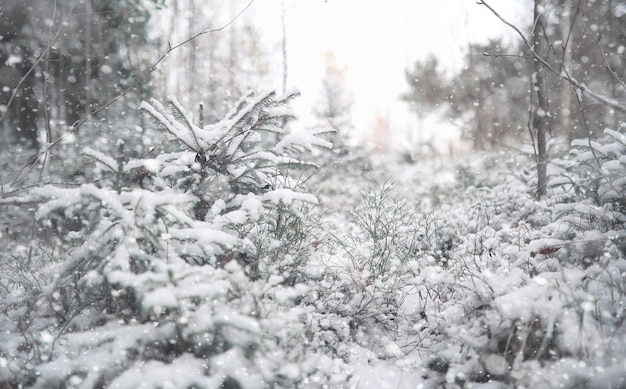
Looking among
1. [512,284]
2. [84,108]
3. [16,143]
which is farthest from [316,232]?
[16,143]

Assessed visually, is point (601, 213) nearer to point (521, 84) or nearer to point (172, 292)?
point (172, 292)

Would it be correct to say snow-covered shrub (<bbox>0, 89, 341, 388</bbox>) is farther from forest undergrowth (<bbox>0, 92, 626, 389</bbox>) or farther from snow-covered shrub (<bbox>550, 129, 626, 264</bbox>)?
snow-covered shrub (<bbox>550, 129, 626, 264</bbox>)

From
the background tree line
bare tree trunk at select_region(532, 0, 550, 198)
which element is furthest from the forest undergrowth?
the background tree line

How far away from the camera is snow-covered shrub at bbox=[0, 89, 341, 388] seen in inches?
64.6

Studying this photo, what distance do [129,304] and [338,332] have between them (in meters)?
1.27

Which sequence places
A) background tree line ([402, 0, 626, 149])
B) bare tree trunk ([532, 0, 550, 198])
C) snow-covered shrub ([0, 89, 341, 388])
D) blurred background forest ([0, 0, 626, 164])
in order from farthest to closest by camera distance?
background tree line ([402, 0, 626, 149]) < blurred background forest ([0, 0, 626, 164]) < bare tree trunk ([532, 0, 550, 198]) < snow-covered shrub ([0, 89, 341, 388])

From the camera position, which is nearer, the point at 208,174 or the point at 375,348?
the point at 375,348

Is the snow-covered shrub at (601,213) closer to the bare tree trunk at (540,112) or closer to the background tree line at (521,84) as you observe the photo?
the bare tree trunk at (540,112)

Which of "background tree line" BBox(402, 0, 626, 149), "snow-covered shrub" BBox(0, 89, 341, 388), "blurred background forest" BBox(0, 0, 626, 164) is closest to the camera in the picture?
"snow-covered shrub" BBox(0, 89, 341, 388)

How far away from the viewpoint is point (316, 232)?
3.28 m

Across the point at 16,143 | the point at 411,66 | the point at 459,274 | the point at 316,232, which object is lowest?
the point at 459,274

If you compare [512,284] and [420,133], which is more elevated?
[420,133]

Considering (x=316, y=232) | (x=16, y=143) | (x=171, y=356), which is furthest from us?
(x=16, y=143)

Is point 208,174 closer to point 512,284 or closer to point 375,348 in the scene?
point 375,348
